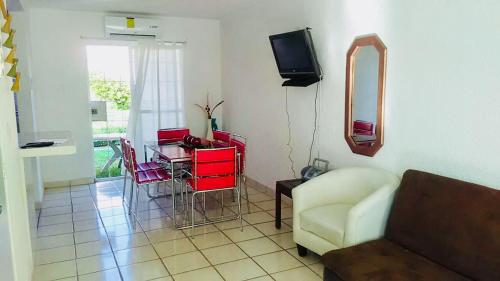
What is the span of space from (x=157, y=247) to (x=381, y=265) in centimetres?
197

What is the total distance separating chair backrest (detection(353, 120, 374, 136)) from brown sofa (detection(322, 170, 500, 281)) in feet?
2.37

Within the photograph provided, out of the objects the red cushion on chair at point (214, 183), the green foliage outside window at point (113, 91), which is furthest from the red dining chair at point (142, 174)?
the green foliage outside window at point (113, 91)

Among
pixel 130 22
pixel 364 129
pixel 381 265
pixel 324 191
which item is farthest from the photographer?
pixel 130 22

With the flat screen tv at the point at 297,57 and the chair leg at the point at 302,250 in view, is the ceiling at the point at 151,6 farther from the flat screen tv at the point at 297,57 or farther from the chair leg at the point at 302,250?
the chair leg at the point at 302,250

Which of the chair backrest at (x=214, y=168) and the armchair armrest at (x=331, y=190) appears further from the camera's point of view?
the chair backrest at (x=214, y=168)

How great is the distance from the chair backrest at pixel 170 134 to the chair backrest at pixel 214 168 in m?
1.50

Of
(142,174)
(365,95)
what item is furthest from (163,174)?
(365,95)

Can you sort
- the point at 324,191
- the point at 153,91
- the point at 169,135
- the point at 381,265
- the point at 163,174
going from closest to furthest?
the point at 381,265
the point at 324,191
the point at 163,174
the point at 169,135
the point at 153,91

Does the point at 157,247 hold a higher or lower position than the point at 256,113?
lower

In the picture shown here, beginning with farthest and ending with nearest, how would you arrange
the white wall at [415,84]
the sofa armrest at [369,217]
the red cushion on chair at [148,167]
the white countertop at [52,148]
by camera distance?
A: 1. the red cushion on chair at [148,167]
2. the white countertop at [52,148]
3. the sofa armrest at [369,217]
4. the white wall at [415,84]

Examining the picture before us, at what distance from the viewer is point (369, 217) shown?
2654mm

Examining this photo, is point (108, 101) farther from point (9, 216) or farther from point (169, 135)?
point (9, 216)

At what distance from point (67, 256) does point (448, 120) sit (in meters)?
3.13

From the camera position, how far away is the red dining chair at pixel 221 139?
4.54 meters
